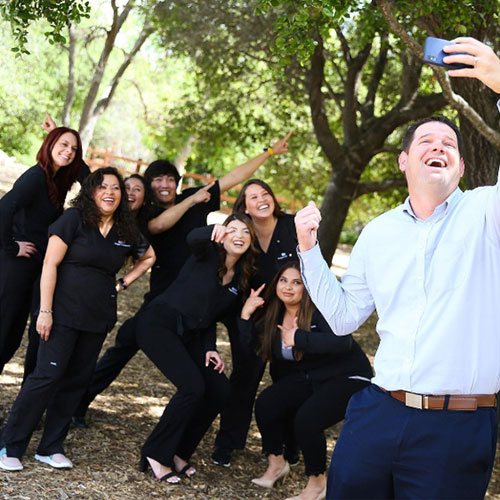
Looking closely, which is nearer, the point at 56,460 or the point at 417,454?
the point at 417,454

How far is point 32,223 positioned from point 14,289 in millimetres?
438

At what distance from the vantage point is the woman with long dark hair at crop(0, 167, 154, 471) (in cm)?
527

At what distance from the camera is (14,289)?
5723 millimetres

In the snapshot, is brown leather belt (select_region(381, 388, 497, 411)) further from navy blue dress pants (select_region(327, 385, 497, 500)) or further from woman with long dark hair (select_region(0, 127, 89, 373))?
woman with long dark hair (select_region(0, 127, 89, 373))

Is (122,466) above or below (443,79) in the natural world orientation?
below

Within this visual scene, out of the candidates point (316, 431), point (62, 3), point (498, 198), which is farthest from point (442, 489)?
point (62, 3)

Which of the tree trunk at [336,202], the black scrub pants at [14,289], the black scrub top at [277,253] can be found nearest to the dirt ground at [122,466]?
the black scrub pants at [14,289]

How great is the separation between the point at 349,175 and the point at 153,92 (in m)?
24.7

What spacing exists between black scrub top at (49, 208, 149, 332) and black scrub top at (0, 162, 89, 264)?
1.37ft

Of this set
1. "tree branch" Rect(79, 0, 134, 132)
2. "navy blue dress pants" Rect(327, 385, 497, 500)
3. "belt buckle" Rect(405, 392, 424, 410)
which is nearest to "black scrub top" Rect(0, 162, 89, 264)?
"navy blue dress pants" Rect(327, 385, 497, 500)

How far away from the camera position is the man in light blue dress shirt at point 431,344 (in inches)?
114

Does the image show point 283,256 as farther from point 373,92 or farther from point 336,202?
point 373,92

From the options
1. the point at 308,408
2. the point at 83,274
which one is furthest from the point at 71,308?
the point at 308,408

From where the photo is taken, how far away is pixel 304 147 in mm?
14836
